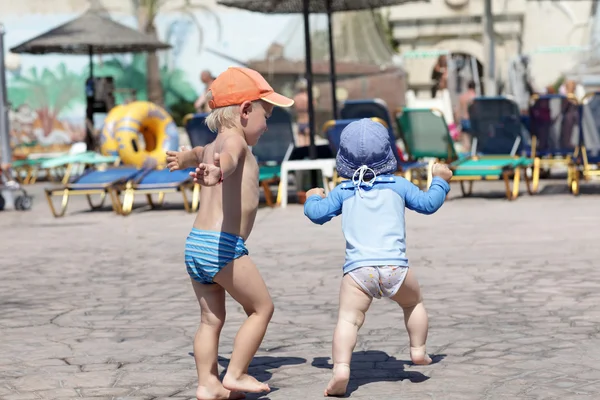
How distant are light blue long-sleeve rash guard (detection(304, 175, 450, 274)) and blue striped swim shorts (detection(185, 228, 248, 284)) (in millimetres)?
387

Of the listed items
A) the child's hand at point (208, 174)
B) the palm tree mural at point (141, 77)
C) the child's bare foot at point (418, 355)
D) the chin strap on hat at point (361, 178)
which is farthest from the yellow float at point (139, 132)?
the palm tree mural at point (141, 77)

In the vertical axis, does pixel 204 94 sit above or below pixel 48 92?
below

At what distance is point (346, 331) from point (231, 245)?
544mm

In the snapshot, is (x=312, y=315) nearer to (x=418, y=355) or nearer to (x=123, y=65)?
(x=418, y=355)

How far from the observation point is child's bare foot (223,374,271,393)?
4.77 metres

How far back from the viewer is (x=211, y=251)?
4773mm

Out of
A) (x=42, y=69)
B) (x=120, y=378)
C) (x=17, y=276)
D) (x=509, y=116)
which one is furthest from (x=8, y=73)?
(x=120, y=378)

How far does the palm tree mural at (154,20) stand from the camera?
3588 cm

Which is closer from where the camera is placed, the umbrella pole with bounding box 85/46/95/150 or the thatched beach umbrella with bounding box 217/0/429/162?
the thatched beach umbrella with bounding box 217/0/429/162

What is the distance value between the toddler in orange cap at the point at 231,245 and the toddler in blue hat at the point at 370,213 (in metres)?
0.31

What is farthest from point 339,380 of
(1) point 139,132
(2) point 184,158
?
(1) point 139,132

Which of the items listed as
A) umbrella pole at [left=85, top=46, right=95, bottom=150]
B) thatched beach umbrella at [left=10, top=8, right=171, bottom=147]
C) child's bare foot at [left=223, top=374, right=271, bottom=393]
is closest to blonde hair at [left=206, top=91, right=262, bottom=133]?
child's bare foot at [left=223, top=374, right=271, bottom=393]

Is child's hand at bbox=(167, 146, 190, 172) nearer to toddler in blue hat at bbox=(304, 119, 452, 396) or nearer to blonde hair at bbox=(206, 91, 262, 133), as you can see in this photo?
blonde hair at bbox=(206, 91, 262, 133)

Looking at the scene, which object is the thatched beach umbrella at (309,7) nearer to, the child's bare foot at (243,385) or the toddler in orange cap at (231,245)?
the toddler in orange cap at (231,245)
